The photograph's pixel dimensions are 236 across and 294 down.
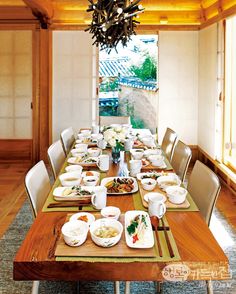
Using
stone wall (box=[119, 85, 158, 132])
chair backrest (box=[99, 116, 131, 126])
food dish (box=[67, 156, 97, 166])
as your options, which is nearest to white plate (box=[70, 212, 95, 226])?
food dish (box=[67, 156, 97, 166])

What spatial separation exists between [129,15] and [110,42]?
1.06ft

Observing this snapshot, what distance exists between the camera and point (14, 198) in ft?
12.6

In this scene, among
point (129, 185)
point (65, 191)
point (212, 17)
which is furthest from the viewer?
point (212, 17)

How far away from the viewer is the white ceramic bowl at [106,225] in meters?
1.28

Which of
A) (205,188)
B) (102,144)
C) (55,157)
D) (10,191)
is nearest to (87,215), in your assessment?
(205,188)

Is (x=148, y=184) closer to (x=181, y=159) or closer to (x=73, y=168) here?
(x=73, y=168)

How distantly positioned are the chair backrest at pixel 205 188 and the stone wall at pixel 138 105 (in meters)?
Answer: 6.38

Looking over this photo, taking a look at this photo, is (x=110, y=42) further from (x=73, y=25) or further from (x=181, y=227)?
(x=73, y=25)

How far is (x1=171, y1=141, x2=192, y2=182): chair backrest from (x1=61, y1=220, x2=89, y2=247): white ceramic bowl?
1.24 m

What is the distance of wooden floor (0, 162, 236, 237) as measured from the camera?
10.8 ft

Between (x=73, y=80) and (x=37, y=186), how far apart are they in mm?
3581

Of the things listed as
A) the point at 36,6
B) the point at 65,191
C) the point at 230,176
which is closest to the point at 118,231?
the point at 65,191

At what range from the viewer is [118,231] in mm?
1387

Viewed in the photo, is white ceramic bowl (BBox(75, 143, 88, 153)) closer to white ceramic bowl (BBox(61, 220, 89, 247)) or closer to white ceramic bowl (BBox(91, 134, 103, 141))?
white ceramic bowl (BBox(91, 134, 103, 141))
